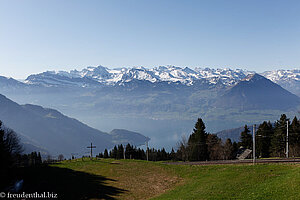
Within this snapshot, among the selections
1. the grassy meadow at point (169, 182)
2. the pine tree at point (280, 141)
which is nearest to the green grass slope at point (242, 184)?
the grassy meadow at point (169, 182)

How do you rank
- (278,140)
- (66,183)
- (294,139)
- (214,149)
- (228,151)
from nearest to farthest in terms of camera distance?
(66,183) → (294,139) → (278,140) → (214,149) → (228,151)

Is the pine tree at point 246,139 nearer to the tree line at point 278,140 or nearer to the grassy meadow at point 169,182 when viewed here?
the tree line at point 278,140

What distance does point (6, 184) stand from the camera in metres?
39.0

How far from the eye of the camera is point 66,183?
133 ft

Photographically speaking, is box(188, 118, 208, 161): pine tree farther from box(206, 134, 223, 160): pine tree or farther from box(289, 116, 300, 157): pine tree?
box(289, 116, 300, 157): pine tree

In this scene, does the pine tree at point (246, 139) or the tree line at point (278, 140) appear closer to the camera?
the tree line at point (278, 140)

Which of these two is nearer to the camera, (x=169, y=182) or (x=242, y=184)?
(x=242, y=184)

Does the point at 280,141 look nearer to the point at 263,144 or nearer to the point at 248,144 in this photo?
the point at 263,144

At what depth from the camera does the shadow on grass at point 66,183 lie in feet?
113

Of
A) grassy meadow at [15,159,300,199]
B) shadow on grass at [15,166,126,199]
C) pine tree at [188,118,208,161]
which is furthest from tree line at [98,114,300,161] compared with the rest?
grassy meadow at [15,159,300,199]

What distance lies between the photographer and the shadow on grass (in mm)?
34562

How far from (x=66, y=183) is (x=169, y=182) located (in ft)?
61.9

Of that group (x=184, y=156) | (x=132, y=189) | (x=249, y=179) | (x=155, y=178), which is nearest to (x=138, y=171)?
(x=155, y=178)

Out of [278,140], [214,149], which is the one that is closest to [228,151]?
[214,149]
